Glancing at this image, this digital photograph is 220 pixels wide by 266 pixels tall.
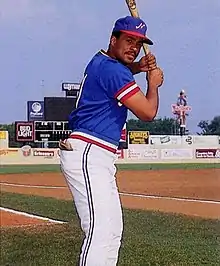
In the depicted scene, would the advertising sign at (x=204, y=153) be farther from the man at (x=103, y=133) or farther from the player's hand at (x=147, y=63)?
the man at (x=103, y=133)

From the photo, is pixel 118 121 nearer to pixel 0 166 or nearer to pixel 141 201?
pixel 141 201

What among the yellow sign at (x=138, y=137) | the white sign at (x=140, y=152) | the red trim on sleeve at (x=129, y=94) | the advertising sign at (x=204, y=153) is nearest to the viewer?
the red trim on sleeve at (x=129, y=94)

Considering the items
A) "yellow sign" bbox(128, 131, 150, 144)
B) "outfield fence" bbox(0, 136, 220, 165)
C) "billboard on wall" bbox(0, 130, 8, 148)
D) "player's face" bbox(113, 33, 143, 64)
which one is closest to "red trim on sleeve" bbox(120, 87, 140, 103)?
"player's face" bbox(113, 33, 143, 64)

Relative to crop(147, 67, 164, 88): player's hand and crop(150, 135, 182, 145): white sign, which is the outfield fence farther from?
crop(147, 67, 164, 88): player's hand

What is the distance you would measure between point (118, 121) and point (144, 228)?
5917 mm

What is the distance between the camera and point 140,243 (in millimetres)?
7566

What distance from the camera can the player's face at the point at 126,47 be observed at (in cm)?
369

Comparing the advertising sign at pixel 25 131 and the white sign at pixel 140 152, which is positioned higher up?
the advertising sign at pixel 25 131

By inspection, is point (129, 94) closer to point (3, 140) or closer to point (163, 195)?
point (163, 195)

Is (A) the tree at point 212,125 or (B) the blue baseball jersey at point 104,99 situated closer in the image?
(B) the blue baseball jersey at point 104,99

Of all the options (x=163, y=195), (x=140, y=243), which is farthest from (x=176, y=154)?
(x=140, y=243)

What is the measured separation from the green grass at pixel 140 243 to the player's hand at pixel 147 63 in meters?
2.67

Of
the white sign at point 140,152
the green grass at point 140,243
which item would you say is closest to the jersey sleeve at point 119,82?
the green grass at point 140,243

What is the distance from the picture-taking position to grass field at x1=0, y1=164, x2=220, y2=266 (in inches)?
258
